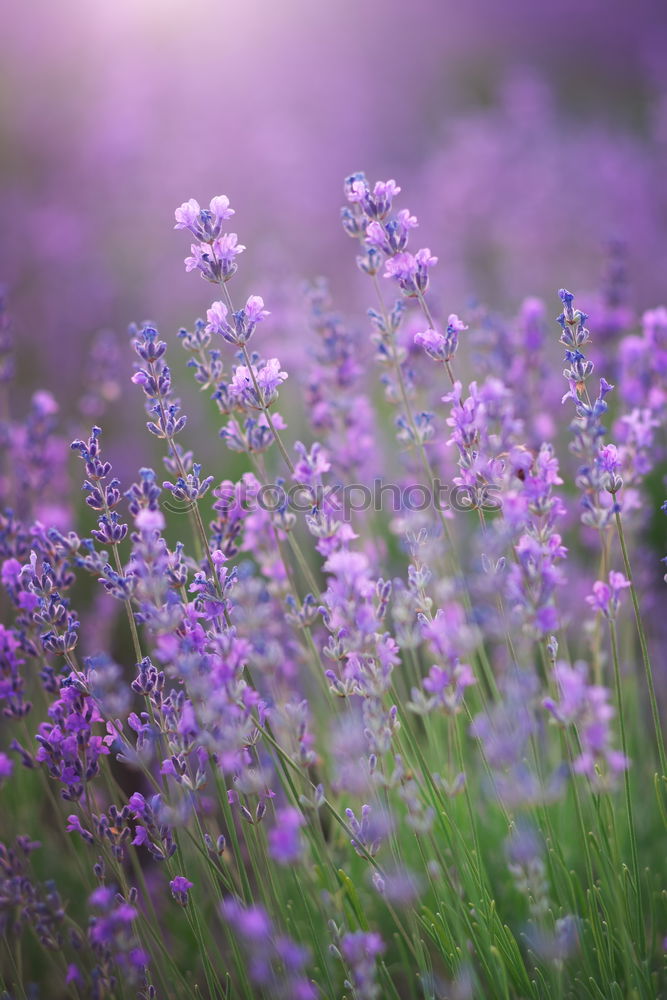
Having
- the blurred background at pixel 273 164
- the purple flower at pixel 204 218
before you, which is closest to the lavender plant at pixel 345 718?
the purple flower at pixel 204 218

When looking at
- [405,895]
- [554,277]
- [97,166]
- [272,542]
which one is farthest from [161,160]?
[405,895]

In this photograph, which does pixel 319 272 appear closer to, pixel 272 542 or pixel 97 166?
pixel 97 166

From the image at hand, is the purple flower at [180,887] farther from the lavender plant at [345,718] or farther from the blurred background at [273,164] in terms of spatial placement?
the blurred background at [273,164]

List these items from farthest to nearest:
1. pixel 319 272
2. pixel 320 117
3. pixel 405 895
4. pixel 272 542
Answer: pixel 320 117, pixel 319 272, pixel 272 542, pixel 405 895

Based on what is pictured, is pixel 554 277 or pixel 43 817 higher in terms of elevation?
pixel 554 277

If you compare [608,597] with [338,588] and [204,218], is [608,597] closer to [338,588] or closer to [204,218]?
[338,588]

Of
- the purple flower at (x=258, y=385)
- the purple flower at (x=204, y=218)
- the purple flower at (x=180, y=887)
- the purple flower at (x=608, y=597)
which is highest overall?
the purple flower at (x=204, y=218)

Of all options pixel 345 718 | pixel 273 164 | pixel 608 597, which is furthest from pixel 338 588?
pixel 273 164
